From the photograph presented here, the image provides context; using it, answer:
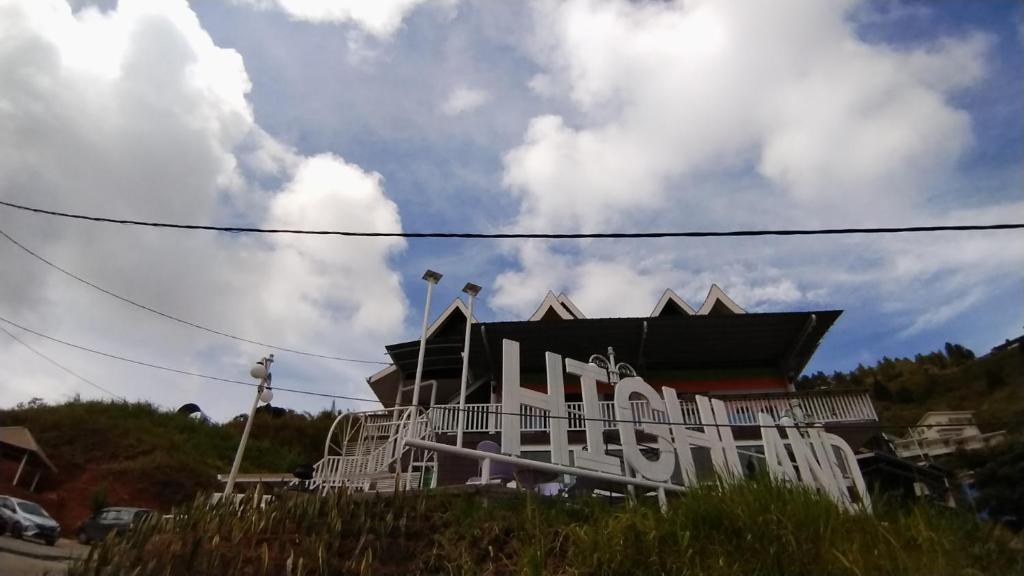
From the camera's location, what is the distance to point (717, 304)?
1842 cm

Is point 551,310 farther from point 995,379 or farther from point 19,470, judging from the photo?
point 995,379

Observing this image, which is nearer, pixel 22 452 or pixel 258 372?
pixel 258 372

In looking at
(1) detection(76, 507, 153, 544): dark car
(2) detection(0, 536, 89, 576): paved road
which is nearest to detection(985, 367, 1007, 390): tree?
(1) detection(76, 507, 153, 544): dark car

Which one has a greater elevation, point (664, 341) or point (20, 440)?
point (664, 341)

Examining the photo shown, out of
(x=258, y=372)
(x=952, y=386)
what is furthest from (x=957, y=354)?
(x=258, y=372)

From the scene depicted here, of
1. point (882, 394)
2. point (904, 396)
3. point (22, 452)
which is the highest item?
point (882, 394)

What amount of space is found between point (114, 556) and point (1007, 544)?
30.8ft

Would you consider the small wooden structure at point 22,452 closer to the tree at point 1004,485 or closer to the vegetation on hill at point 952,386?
the tree at point 1004,485

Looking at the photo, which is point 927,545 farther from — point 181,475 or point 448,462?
point 181,475

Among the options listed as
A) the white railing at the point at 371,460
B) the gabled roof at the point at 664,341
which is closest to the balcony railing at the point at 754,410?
the white railing at the point at 371,460

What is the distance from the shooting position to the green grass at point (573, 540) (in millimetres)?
5383

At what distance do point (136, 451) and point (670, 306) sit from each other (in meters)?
23.9

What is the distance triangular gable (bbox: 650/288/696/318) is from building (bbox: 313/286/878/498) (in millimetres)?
32

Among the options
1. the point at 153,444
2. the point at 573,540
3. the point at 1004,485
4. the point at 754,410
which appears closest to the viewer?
the point at 573,540
